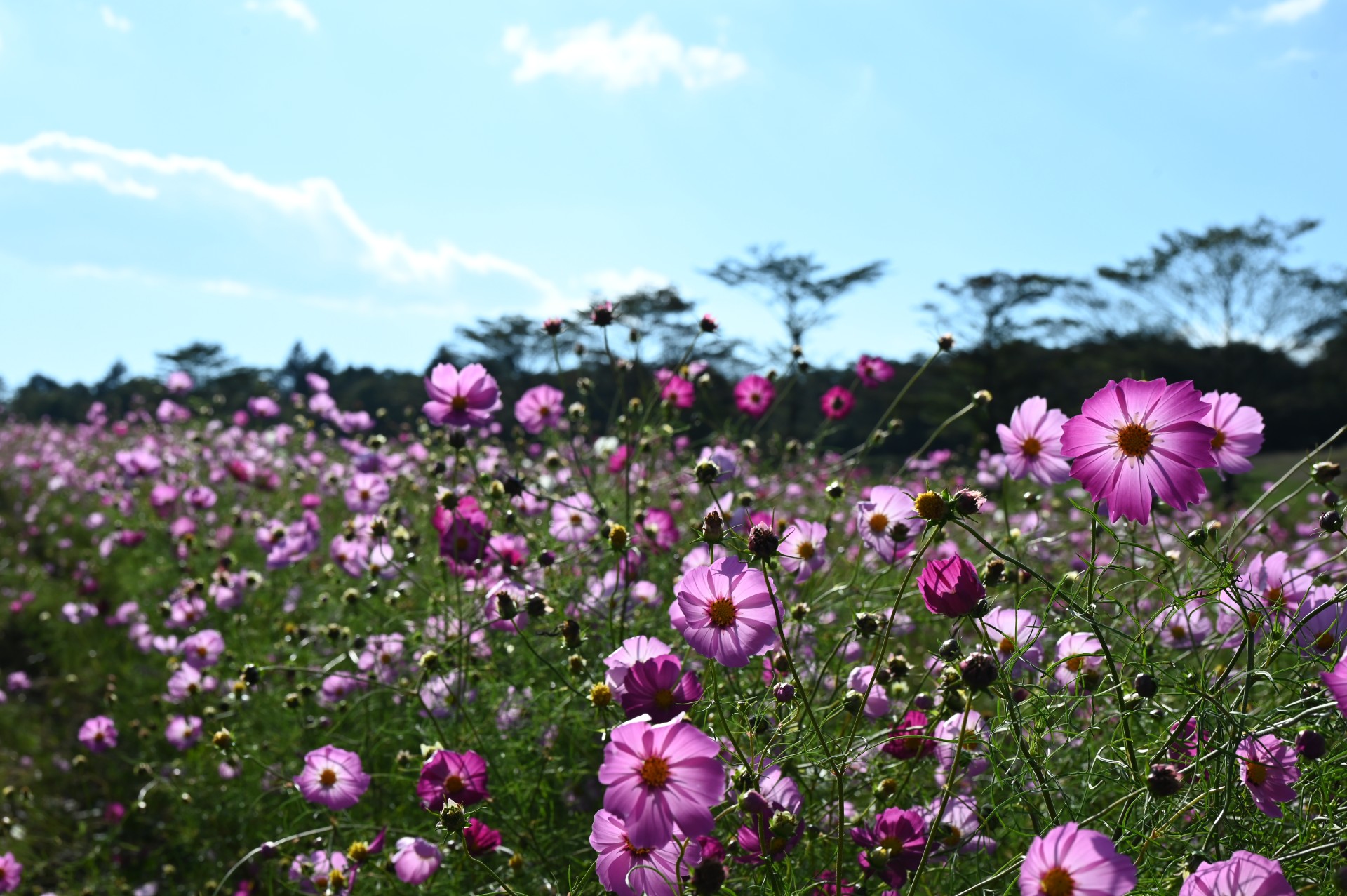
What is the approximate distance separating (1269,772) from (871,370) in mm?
1465

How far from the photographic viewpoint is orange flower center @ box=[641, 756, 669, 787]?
27.7 inches

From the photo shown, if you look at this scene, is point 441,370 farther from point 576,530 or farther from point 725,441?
point 725,441

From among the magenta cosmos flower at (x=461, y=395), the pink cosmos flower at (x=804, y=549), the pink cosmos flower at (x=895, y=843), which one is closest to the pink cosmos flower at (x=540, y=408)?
the magenta cosmos flower at (x=461, y=395)

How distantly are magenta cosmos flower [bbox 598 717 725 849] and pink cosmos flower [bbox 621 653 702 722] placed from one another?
15 cm

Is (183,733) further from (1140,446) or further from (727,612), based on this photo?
(1140,446)

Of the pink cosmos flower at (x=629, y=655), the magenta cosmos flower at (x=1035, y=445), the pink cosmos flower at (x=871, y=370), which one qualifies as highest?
the pink cosmos flower at (x=871, y=370)

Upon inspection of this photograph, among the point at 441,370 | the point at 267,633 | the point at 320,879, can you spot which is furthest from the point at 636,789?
the point at 267,633

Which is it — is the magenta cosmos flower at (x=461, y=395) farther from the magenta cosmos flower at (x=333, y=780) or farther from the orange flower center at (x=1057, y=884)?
the orange flower center at (x=1057, y=884)

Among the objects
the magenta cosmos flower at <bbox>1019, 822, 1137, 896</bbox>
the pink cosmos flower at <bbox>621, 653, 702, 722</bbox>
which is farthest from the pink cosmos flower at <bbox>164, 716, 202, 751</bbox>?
the magenta cosmos flower at <bbox>1019, 822, 1137, 896</bbox>

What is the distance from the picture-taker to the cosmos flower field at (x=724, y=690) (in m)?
0.79

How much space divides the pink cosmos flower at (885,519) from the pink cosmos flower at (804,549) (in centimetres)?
11

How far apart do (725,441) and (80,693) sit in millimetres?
2635

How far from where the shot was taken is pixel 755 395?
228 cm

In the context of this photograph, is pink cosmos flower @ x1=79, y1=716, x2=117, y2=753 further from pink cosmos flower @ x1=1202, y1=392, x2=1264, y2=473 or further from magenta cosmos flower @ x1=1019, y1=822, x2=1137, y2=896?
pink cosmos flower @ x1=1202, y1=392, x2=1264, y2=473
